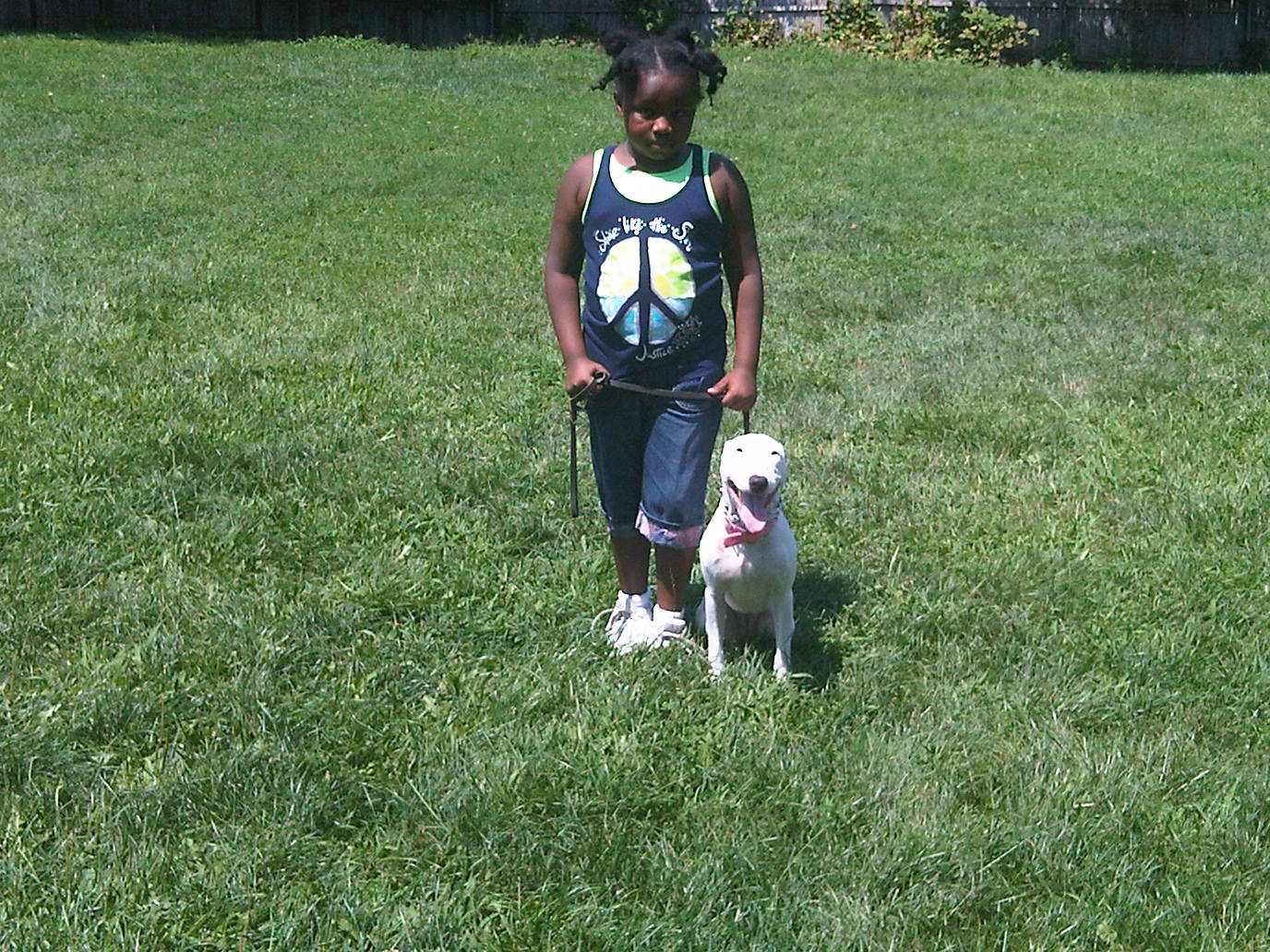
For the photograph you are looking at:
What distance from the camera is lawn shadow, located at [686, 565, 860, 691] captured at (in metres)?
3.97

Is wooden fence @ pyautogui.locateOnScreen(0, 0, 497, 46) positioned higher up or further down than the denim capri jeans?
higher up

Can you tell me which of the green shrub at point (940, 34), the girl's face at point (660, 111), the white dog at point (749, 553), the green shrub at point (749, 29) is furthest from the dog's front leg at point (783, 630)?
the green shrub at point (749, 29)

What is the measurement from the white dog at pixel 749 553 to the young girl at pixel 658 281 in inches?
5.9

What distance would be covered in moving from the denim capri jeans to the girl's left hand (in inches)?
2.0

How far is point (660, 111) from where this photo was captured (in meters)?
3.43

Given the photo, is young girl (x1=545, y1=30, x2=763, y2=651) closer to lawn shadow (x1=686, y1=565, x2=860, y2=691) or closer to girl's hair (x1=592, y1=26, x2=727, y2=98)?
girl's hair (x1=592, y1=26, x2=727, y2=98)

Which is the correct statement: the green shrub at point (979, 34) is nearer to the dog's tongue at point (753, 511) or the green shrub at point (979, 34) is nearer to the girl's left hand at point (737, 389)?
the girl's left hand at point (737, 389)

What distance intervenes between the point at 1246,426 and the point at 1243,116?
11878 millimetres

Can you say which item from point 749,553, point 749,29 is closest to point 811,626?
point 749,553

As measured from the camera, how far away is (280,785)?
3322 mm

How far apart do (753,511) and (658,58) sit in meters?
1.14

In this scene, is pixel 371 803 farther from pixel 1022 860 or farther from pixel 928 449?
pixel 928 449

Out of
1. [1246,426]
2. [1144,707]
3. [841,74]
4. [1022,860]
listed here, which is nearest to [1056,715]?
[1144,707]

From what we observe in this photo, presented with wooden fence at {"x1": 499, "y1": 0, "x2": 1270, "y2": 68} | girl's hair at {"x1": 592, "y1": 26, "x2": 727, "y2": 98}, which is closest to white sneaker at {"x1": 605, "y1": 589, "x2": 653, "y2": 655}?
girl's hair at {"x1": 592, "y1": 26, "x2": 727, "y2": 98}
